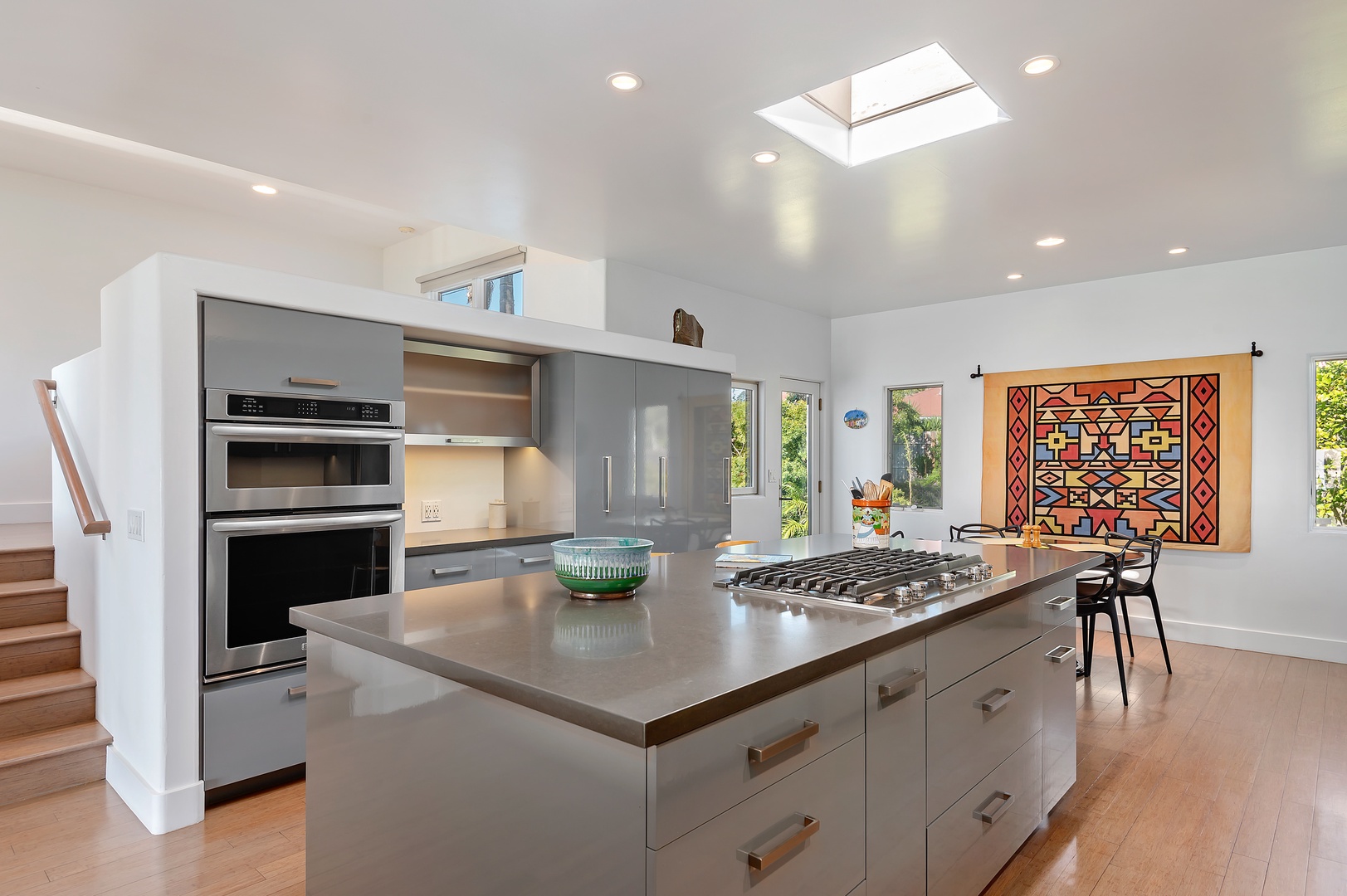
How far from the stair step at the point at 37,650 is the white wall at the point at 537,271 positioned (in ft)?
9.70

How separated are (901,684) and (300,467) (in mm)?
2434

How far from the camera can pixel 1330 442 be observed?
4.78 metres

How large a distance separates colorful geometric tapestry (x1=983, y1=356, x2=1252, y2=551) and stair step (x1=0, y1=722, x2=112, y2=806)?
5.77 m

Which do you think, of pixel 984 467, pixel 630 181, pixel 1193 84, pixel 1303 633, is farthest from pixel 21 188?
pixel 1303 633

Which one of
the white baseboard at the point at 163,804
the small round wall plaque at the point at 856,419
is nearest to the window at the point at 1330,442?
the small round wall plaque at the point at 856,419

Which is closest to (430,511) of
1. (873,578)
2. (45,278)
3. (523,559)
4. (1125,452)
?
(523,559)

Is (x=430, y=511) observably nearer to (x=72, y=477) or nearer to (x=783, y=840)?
(x=72, y=477)

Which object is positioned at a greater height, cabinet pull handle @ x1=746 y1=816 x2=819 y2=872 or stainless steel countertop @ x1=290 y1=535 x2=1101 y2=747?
stainless steel countertop @ x1=290 y1=535 x2=1101 y2=747

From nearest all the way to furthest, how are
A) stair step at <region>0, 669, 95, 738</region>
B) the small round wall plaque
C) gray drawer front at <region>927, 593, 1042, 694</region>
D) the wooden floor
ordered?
gray drawer front at <region>927, 593, 1042, 694</region>
the wooden floor
stair step at <region>0, 669, 95, 738</region>
the small round wall plaque

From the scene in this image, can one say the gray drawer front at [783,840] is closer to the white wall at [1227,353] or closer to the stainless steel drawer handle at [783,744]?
the stainless steel drawer handle at [783,744]

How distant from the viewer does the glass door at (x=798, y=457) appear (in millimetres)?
6629

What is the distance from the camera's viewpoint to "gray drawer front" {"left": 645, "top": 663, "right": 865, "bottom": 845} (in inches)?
40.5

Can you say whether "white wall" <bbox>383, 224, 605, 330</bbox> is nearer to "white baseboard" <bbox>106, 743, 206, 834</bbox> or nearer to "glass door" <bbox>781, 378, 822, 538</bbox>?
"glass door" <bbox>781, 378, 822, 538</bbox>

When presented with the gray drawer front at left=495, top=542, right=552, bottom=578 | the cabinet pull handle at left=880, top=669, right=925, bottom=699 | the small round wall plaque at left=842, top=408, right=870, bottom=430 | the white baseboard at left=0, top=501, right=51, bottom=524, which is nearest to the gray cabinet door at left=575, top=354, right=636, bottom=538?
the gray drawer front at left=495, top=542, right=552, bottom=578
